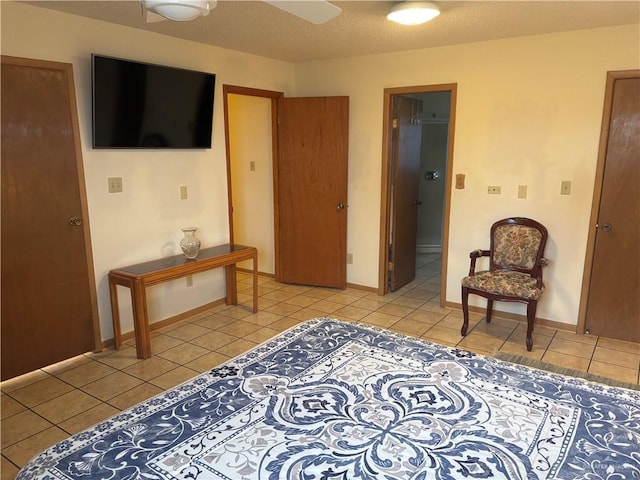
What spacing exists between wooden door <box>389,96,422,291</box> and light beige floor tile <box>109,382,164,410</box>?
2668 millimetres

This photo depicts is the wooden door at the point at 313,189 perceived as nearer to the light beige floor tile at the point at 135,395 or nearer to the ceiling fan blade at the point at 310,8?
the ceiling fan blade at the point at 310,8

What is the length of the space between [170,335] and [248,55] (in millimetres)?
2642

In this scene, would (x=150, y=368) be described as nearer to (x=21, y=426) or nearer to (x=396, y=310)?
(x=21, y=426)

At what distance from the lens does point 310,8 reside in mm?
2119

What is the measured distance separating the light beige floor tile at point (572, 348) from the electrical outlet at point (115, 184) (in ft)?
11.3

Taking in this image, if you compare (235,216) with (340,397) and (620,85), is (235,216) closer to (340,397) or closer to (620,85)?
(340,397)

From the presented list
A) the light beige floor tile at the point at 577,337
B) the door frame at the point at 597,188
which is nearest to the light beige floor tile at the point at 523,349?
the light beige floor tile at the point at 577,337

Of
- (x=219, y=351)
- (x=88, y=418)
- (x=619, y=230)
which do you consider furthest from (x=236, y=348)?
(x=619, y=230)

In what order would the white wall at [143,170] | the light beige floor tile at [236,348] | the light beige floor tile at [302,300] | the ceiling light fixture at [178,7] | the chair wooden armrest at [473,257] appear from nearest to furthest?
the ceiling light fixture at [178,7], the white wall at [143,170], the light beige floor tile at [236,348], the chair wooden armrest at [473,257], the light beige floor tile at [302,300]

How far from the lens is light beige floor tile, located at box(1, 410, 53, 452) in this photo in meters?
2.30

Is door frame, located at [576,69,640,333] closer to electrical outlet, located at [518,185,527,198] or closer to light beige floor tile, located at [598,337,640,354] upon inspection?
light beige floor tile, located at [598,337,640,354]

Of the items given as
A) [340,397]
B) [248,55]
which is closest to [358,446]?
[340,397]

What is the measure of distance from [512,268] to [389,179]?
1434 millimetres

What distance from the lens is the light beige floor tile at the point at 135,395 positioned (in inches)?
102
